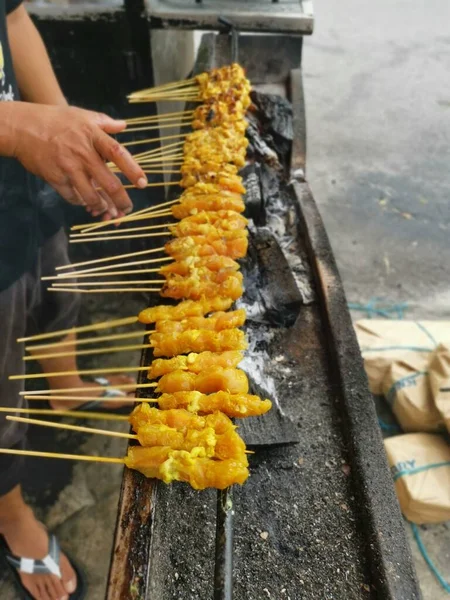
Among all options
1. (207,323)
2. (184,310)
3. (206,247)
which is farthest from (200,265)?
(207,323)

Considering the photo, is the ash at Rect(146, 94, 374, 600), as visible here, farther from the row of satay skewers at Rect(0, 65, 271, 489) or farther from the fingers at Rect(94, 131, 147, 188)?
the fingers at Rect(94, 131, 147, 188)

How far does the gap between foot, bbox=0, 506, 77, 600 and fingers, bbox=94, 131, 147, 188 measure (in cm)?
253

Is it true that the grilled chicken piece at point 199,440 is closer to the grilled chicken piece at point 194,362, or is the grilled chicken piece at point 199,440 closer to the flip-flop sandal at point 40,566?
the grilled chicken piece at point 194,362

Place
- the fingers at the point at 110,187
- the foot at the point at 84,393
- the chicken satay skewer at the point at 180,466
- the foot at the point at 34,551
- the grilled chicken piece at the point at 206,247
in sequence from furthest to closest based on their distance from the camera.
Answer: the foot at the point at 84,393
the foot at the point at 34,551
the grilled chicken piece at the point at 206,247
the fingers at the point at 110,187
the chicken satay skewer at the point at 180,466

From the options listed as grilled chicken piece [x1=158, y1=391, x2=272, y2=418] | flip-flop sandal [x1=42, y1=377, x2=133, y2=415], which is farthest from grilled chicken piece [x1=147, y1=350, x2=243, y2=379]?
flip-flop sandal [x1=42, y1=377, x2=133, y2=415]

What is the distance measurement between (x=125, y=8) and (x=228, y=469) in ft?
15.6

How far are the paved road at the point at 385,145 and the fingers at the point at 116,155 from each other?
158 inches

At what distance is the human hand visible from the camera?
2.06 meters

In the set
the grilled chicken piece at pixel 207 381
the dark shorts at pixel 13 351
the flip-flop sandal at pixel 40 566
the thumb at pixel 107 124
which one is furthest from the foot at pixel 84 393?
the thumb at pixel 107 124

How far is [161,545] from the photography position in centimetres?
201

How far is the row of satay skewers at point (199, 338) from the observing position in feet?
6.41

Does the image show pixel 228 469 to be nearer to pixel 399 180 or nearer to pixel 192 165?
pixel 192 165

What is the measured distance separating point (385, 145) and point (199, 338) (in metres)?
7.24

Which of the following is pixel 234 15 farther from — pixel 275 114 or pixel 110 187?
pixel 110 187
